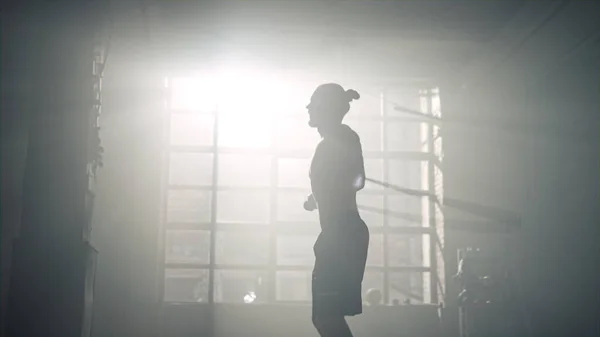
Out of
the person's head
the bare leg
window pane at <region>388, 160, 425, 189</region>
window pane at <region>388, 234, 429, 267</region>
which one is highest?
window pane at <region>388, 160, 425, 189</region>

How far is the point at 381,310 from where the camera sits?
26.8ft

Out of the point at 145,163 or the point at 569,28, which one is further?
the point at 145,163

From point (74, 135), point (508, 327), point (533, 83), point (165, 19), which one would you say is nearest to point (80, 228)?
point (74, 135)

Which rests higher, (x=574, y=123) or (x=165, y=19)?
(x=165, y=19)

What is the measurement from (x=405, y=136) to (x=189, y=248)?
355 cm

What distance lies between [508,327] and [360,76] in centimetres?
346

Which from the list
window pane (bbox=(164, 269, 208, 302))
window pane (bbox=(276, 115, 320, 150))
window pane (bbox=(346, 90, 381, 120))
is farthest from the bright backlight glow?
window pane (bbox=(164, 269, 208, 302))

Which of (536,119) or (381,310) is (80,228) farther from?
(536,119)

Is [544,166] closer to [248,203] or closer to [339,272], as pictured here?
[248,203]

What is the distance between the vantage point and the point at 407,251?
15.4 m

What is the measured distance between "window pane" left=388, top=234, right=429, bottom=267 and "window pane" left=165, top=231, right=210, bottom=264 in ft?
7.49

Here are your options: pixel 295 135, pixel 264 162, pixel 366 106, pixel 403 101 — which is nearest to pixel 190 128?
pixel 264 162

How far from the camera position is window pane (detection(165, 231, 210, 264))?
28.0 ft

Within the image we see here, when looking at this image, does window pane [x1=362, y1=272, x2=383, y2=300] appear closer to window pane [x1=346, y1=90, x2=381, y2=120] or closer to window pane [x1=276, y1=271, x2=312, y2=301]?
window pane [x1=346, y1=90, x2=381, y2=120]
